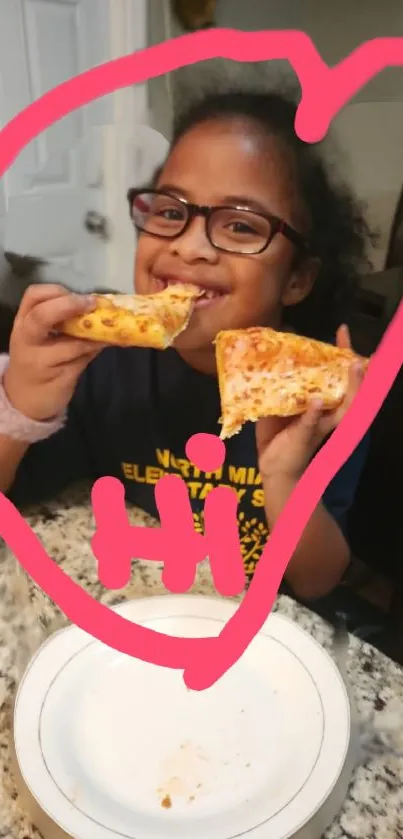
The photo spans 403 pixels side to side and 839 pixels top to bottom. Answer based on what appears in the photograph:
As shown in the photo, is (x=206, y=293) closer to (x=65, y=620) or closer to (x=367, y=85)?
(x=367, y=85)

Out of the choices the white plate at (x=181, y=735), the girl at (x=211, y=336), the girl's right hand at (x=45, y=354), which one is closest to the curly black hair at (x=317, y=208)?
the girl at (x=211, y=336)

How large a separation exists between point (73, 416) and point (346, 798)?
1.04ft

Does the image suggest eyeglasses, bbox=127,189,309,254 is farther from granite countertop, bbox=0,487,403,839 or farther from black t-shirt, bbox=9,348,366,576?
granite countertop, bbox=0,487,403,839

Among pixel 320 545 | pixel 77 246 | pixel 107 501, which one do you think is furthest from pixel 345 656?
pixel 77 246

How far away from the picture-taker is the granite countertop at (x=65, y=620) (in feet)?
1.74

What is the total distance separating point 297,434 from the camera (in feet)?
1.61

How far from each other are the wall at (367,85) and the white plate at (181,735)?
317 millimetres

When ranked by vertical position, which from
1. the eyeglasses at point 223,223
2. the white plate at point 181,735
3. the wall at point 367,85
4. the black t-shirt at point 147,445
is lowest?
the white plate at point 181,735

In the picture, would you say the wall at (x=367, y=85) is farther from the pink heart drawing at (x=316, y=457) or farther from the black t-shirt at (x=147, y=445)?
the black t-shirt at (x=147, y=445)

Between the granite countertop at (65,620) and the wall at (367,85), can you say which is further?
the granite countertop at (65,620)

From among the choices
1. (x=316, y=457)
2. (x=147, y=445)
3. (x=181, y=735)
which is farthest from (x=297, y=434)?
(x=181, y=735)

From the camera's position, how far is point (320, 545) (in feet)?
1.72

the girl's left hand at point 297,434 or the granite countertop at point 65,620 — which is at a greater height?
the girl's left hand at point 297,434

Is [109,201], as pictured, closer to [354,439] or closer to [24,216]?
[24,216]
